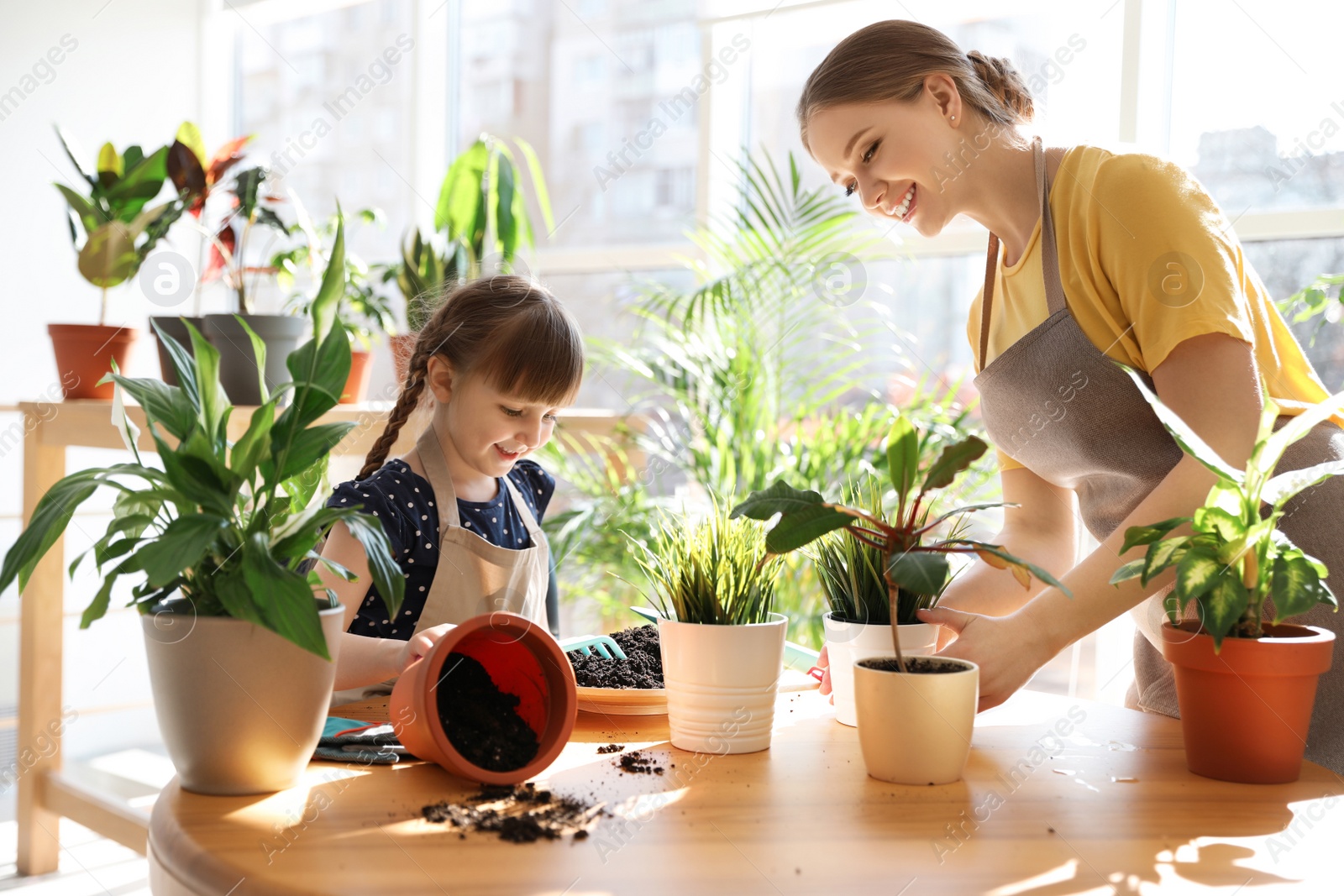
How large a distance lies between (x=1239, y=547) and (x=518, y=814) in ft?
2.21

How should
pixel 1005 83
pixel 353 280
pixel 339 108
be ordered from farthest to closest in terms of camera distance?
pixel 339 108
pixel 353 280
pixel 1005 83

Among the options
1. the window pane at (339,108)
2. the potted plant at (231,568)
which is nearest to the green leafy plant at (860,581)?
the potted plant at (231,568)

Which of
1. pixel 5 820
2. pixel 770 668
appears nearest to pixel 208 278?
pixel 5 820

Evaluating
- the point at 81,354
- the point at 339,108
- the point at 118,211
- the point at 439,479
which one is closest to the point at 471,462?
the point at 439,479

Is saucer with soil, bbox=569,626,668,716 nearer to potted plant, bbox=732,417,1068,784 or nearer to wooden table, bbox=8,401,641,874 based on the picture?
potted plant, bbox=732,417,1068,784

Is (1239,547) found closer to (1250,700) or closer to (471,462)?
(1250,700)

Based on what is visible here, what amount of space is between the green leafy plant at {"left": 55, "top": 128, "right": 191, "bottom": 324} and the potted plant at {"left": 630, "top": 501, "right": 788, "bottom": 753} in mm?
2006

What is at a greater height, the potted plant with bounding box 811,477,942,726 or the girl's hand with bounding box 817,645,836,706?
the potted plant with bounding box 811,477,942,726

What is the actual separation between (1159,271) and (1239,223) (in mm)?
1767

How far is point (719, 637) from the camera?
40.3 inches

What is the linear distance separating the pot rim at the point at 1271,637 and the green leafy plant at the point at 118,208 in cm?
234

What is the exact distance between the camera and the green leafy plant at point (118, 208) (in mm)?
2562

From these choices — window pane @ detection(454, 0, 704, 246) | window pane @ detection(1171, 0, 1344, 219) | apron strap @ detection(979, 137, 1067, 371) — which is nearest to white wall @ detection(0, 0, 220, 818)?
window pane @ detection(454, 0, 704, 246)

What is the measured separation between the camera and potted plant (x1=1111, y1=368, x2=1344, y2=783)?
0.96 meters
